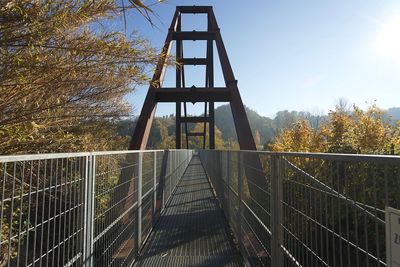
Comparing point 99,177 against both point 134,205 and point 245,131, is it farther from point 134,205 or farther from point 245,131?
point 245,131

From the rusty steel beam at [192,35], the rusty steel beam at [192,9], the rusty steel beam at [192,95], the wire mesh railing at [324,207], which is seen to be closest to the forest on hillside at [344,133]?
the rusty steel beam at [192,95]

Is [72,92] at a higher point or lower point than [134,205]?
higher

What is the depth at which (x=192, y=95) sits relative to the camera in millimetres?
12414

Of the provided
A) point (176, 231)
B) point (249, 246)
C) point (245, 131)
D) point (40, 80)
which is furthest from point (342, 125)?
point (40, 80)

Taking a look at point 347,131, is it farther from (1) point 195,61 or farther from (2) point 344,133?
(1) point 195,61

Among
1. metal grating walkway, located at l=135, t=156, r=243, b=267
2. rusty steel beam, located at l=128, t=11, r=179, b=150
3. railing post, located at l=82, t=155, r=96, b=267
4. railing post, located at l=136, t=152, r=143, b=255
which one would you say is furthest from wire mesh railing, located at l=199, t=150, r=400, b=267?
rusty steel beam, located at l=128, t=11, r=179, b=150

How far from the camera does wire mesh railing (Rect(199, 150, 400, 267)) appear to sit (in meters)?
1.33

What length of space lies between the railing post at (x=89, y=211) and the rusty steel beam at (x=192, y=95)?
9.31 meters

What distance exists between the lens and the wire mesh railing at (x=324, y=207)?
1328 mm

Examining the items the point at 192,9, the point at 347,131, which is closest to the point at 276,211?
the point at 347,131

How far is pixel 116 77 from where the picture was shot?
443cm

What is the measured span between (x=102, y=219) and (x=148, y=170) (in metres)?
2.47

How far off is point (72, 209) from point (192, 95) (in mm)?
10365

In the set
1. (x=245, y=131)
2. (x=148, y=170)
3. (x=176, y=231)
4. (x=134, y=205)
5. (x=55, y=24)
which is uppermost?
(x=55, y=24)
